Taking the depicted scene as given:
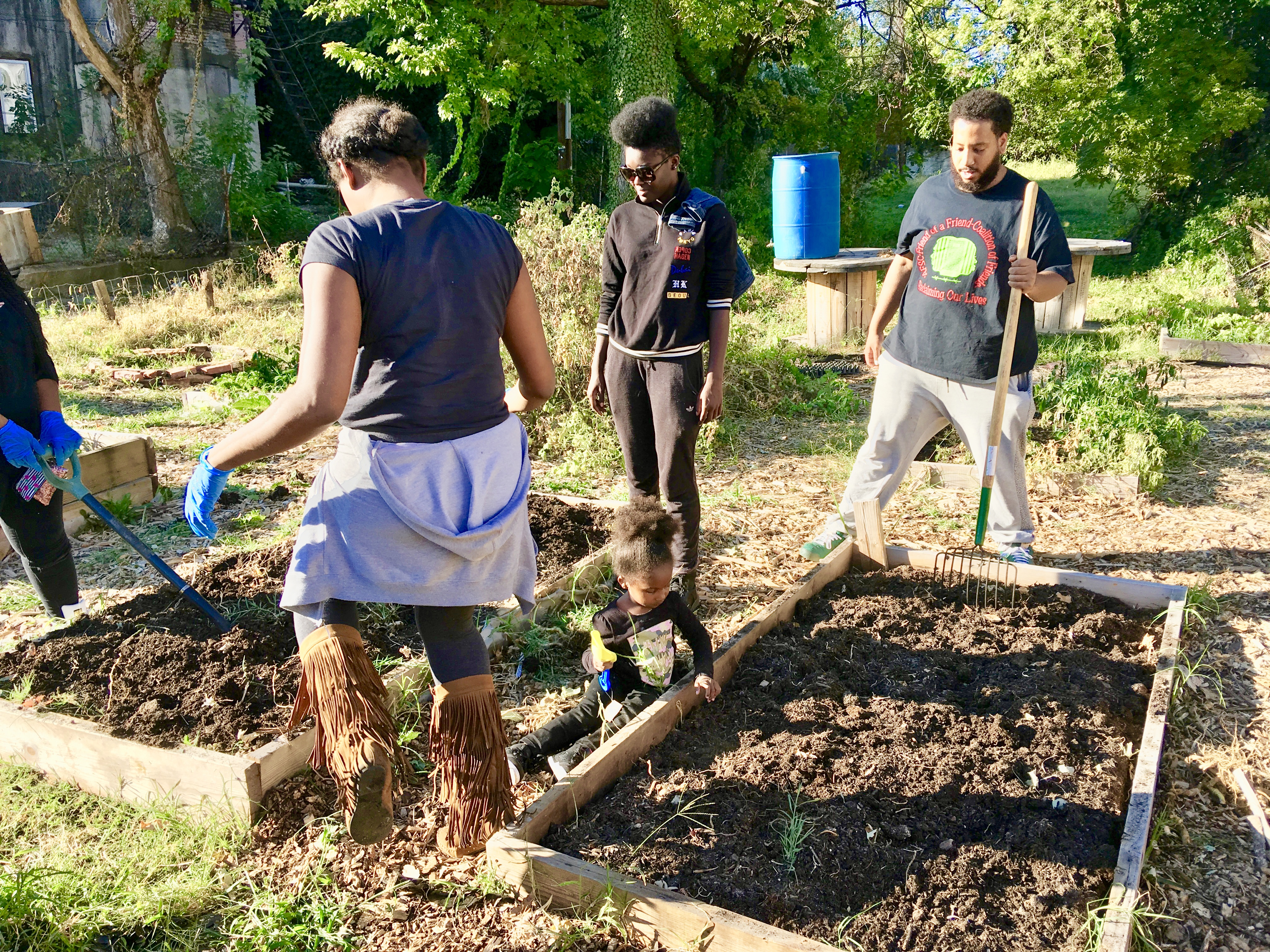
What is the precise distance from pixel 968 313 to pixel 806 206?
259 inches

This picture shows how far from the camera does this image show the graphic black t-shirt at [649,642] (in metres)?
3.22

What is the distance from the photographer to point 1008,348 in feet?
13.1

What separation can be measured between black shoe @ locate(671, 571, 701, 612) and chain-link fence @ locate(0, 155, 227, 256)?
43.1ft

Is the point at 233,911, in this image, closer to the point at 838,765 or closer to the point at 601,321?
the point at 838,765

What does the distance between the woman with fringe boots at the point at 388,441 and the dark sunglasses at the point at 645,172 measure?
1354 mm

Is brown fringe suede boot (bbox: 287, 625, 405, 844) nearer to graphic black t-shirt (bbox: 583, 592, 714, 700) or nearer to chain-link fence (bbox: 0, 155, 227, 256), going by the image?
graphic black t-shirt (bbox: 583, 592, 714, 700)

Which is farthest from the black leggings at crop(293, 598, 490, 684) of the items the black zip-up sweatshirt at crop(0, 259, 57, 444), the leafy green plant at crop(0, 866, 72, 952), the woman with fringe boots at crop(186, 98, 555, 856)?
the black zip-up sweatshirt at crop(0, 259, 57, 444)

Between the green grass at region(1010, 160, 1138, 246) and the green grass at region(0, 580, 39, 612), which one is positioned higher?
the green grass at region(1010, 160, 1138, 246)

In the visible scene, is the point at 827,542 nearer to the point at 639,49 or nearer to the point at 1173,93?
the point at 639,49

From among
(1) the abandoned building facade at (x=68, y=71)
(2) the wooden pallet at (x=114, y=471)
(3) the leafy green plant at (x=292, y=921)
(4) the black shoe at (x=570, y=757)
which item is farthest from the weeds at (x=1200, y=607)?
(1) the abandoned building facade at (x=68, y=71)

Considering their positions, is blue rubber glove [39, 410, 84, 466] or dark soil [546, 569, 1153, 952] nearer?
dark soil [546, 569, 1153, 952]

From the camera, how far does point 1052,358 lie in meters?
8.83

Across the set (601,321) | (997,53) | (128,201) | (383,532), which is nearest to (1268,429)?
(601,321)

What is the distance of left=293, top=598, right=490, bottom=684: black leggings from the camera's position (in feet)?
7.81
